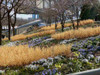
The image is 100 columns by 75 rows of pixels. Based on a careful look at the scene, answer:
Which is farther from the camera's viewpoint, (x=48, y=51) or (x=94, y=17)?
(x=94, y=17)

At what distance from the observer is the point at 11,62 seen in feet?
15.4

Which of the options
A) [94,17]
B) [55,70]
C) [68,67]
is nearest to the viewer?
[55,70]

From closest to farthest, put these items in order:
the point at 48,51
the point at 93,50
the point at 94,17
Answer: the point at 48,51, the point at 93,50, the point at 94,17

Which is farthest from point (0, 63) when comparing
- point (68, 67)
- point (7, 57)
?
point (68, 67)

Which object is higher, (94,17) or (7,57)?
(94,17)

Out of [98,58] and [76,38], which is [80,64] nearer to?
[98,58]

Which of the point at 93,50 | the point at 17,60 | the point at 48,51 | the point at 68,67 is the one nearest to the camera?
the point at 68,67

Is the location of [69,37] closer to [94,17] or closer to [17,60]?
[17,60]

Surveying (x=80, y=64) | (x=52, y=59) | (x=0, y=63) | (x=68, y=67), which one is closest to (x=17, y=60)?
(x=0, y=63)

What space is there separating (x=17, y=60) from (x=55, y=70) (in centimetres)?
132

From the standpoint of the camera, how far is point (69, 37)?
9055 mm

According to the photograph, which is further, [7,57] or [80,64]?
[7,57]

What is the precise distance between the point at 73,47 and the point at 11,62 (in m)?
2.70

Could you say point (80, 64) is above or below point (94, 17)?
below
